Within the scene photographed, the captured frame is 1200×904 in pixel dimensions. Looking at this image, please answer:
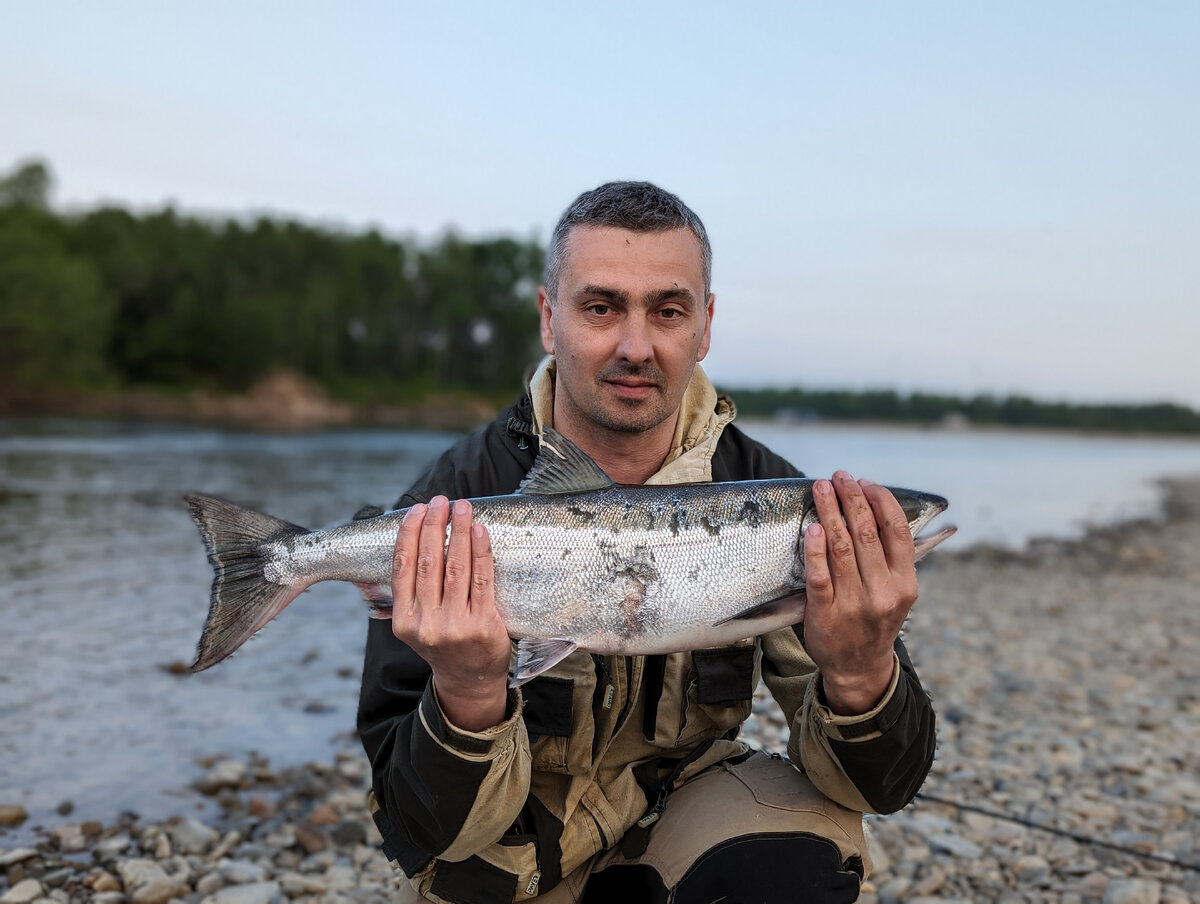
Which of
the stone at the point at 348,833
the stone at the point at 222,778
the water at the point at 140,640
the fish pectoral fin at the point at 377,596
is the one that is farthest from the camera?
the water at the point at 140,640

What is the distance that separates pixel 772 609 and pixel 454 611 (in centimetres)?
108

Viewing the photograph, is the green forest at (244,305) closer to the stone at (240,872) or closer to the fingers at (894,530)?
the stone at (240,872)

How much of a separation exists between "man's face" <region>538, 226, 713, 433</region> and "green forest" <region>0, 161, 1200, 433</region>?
64576 mm

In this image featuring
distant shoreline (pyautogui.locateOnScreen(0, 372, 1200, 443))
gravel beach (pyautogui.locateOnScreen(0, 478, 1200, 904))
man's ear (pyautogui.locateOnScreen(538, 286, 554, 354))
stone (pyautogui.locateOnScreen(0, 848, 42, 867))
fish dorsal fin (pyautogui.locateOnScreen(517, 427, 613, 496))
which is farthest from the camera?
distant shoreline (pyautogui.locateOnScreen(0, 372, 1200, 443))

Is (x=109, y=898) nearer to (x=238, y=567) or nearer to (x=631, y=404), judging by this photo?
(x=238, y=567)

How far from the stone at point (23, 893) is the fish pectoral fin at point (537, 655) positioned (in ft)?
10.7

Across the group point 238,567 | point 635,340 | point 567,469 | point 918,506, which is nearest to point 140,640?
point 238,567

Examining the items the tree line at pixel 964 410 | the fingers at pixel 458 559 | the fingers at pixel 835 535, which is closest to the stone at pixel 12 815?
the fingers at pixel 458 559

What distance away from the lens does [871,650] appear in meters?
2.88

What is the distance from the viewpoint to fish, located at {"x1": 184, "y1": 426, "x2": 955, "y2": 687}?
307cm

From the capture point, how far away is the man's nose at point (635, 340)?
3.35m

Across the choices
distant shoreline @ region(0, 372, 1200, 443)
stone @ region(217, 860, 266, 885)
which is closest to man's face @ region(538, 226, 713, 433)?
stone @ region(217, 860, 266, 885)

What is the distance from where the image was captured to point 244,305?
7388 centimetres

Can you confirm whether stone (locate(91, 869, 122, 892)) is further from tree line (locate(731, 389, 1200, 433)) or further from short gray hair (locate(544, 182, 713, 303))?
tree line (locate(731, 389, 1200, 433))
